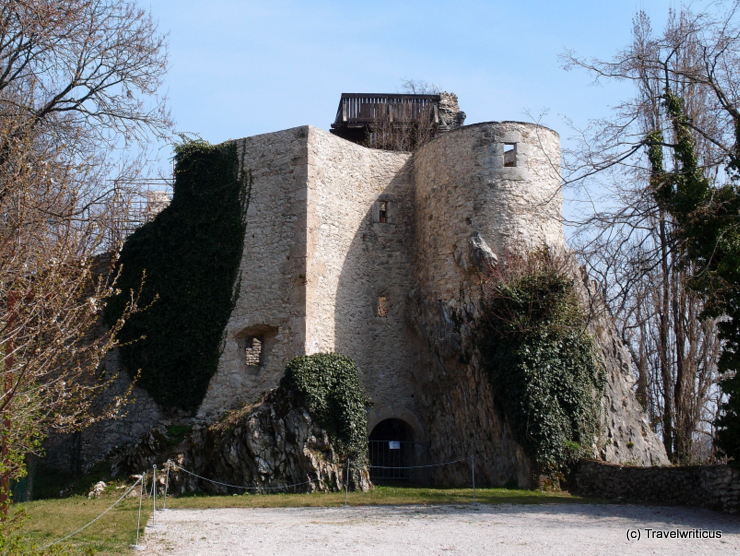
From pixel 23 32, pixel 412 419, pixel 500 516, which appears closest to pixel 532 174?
pixel 412 419

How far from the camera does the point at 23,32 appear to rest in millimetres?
10977

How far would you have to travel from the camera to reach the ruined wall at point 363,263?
18.9 metres

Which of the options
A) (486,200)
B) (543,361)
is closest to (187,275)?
(486,200)

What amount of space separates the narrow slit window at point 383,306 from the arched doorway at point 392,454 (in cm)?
259

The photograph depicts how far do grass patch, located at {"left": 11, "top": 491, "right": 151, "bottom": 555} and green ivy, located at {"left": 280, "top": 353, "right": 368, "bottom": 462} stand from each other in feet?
12.8

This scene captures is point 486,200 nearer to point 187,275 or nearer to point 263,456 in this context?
point 187,275

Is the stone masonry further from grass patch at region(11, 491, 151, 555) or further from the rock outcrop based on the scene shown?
grass patch at region(11, 491, 151, 555)

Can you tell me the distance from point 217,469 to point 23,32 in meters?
9.28

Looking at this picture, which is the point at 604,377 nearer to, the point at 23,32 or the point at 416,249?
the point at 416,249

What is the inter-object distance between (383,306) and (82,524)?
9940 millimetres

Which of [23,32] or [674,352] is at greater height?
[23,32]

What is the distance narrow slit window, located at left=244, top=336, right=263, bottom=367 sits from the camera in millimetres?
18969

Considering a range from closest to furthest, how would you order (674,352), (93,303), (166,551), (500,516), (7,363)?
1. (93,303)
2. (7,363)
3. (166,551)
4. (500,516)
5. (674,352)

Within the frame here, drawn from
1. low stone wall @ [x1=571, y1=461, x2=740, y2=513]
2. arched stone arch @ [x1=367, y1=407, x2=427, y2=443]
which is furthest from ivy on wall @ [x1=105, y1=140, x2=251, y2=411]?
low stone wall @ [x1=571, y1=461, x2=740, y2=513]
